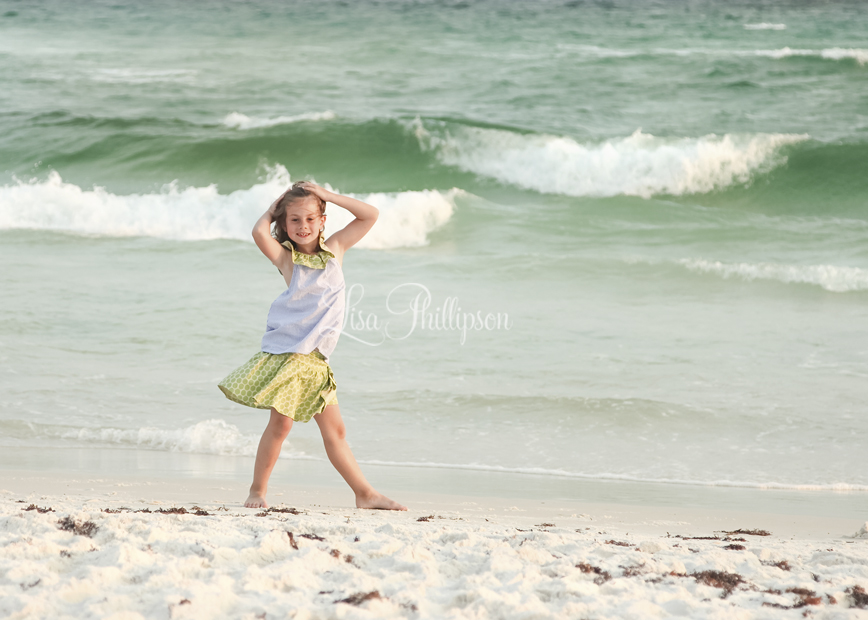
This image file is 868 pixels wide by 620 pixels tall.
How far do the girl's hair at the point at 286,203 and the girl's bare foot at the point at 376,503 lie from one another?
104 cm

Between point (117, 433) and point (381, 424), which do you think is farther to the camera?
point (381, 424)

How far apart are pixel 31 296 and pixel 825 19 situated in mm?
18083

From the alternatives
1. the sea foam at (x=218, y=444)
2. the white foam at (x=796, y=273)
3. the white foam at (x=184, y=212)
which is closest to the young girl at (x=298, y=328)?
the sea foam at (x=218, y=444)

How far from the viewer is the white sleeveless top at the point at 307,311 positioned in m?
3.17

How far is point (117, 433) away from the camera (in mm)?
4664

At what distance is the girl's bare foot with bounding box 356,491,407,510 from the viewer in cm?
328

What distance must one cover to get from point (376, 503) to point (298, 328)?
741 mm

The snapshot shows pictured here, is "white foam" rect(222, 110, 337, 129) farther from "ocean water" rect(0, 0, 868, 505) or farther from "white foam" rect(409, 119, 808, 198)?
"white foam" rect(409, 119, 808, 198)

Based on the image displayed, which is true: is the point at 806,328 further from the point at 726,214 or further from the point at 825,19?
the point at 825,19

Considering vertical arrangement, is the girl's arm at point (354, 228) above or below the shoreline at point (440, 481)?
above

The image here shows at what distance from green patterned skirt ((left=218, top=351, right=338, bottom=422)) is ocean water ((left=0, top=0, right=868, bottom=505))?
4.19 ft

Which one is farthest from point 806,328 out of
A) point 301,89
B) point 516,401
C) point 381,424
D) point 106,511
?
point 301,89
